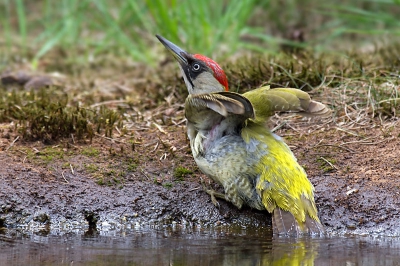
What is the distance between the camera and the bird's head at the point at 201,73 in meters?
5.89

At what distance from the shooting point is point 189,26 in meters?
8.73

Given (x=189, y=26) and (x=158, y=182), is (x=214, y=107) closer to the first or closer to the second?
(x=158, y=182)

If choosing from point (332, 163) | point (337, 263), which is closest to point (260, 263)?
point (337, 263)

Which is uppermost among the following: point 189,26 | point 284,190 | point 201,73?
point 189,26

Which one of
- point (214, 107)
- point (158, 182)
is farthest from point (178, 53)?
point (214, 107)

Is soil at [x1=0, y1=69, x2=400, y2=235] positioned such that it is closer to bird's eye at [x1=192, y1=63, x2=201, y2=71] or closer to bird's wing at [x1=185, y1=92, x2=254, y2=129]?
bird's wing at [x1=185, y1=92, x2=254, y2=129]

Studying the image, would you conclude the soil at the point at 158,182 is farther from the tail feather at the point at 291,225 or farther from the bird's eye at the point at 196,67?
the bird's eye at the point at 196,67

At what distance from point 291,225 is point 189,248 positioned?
0.77 meters

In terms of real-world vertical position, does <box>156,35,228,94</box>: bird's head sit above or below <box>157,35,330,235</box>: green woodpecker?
above

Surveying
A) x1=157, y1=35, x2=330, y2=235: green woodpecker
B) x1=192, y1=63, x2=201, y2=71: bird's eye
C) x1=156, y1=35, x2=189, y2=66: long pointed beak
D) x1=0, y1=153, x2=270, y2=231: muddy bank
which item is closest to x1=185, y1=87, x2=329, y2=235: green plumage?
x1=157, y1=35, x2=330, y2=235: green woodpecker

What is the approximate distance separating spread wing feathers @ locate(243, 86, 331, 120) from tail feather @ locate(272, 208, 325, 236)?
83cm

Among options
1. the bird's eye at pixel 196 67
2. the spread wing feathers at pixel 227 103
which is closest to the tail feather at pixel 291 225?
the spread wing feathers at pixel 227 103

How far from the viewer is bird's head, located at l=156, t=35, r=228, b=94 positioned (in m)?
5.89

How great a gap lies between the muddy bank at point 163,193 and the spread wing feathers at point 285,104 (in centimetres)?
57
